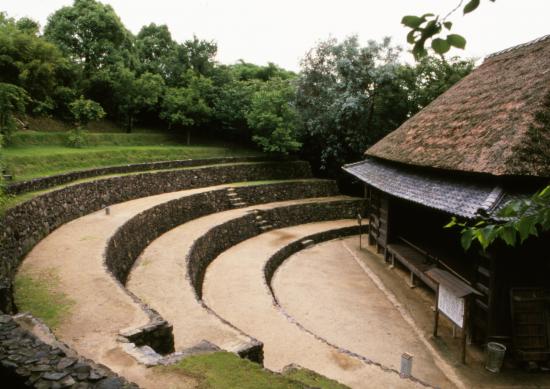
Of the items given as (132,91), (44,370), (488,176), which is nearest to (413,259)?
(488,176)

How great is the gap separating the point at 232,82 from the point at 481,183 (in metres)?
22.5

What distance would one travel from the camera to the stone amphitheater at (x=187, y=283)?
18.0 feet

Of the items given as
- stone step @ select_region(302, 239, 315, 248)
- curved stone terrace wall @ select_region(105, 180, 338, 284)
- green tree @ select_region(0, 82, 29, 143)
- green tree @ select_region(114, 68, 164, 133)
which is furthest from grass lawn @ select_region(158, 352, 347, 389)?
green tree @ select_region(114, 68, 164, 133)

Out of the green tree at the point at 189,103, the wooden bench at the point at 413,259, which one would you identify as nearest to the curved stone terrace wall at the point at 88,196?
the green tree at the point at 189,103

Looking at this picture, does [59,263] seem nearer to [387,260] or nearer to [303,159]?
[387,260]

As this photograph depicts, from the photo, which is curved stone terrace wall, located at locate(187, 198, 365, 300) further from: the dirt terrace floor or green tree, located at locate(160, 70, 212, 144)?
green tree, located at locate(160, 70, 212, 144)

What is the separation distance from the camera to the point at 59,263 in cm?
910

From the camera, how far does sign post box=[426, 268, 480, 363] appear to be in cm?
814

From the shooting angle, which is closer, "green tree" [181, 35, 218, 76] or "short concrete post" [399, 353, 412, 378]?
"short concrete post" [399, 353, 412, 378]

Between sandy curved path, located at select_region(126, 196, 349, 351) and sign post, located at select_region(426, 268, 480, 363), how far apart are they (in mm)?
4511

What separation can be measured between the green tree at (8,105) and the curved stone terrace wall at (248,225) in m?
8.68

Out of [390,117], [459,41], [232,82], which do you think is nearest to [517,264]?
[459,41]

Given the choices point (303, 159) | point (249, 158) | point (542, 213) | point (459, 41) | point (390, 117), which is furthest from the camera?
point (303, 159)

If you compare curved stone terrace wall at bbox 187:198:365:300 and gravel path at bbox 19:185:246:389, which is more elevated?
gravel path at bbox 19:185:246:389
